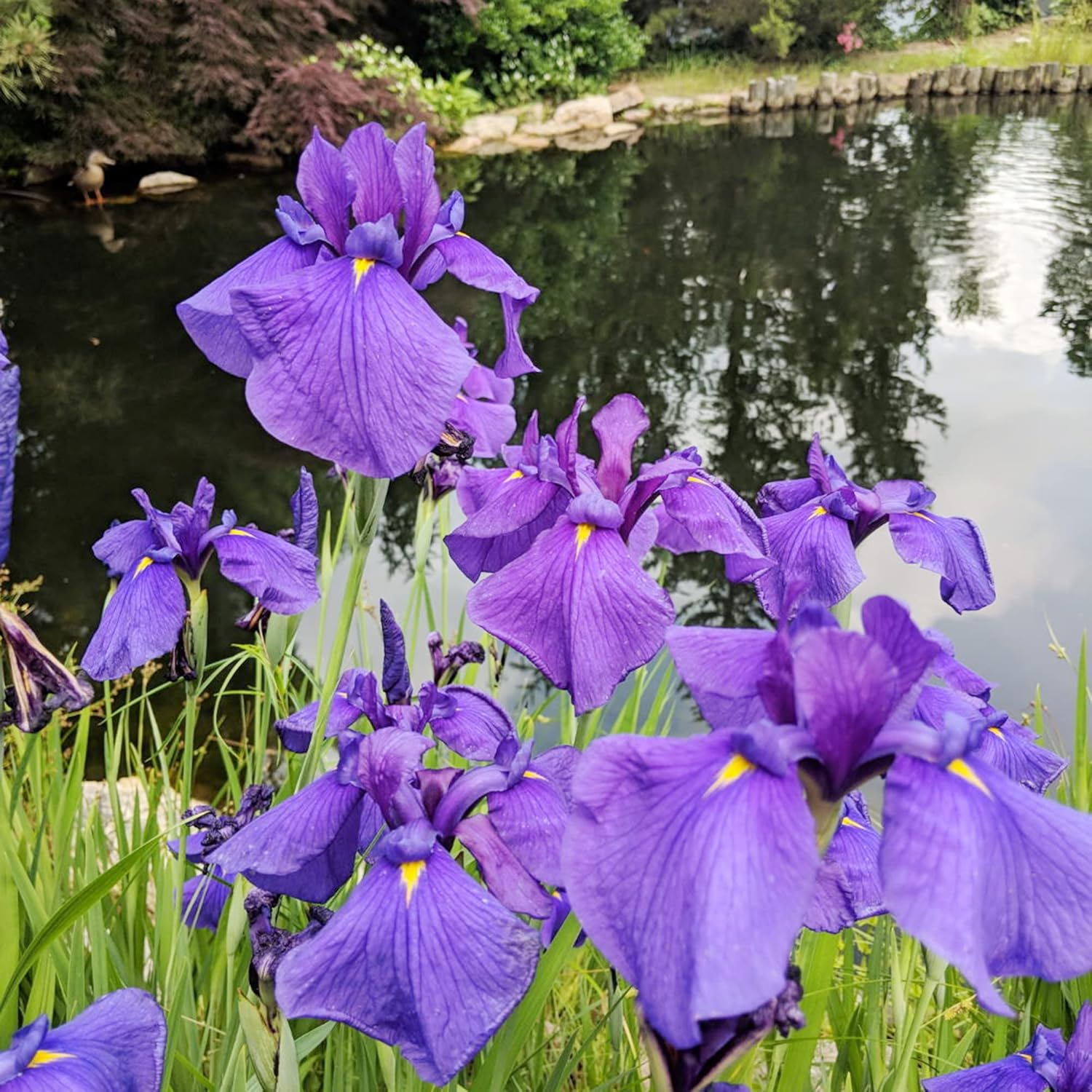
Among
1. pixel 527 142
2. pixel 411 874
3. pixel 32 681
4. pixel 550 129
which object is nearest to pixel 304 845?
pixel 411 874

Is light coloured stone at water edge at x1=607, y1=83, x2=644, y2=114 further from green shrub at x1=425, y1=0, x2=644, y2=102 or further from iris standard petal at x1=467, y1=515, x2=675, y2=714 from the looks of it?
iris standard petal at x1=467, y1=515, x2=675, y2=714

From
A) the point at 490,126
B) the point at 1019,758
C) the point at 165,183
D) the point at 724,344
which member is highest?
the point at 1019,758

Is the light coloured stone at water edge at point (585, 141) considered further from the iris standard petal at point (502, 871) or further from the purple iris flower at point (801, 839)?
the purple iris flower at point (801, 839)

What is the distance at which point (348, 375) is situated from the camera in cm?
90

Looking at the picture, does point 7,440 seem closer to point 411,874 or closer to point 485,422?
point 411,874

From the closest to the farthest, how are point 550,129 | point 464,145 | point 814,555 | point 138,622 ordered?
point 814,555
point 138,622
point 464,145
point 550,129

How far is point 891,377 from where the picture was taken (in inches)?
297

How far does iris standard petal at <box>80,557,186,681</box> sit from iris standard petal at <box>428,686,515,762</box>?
510 mm

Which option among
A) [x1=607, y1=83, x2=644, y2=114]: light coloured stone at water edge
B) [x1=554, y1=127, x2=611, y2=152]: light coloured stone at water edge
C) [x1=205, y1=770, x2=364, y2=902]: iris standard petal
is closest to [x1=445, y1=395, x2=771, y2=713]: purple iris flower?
[x1=205, y1=770, x2=364, y2=902]: iris standard petal

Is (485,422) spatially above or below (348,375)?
below

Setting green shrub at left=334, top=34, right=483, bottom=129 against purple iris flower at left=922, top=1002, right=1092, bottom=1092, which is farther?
green shrub at left=334, top=34, right=483, bottom=129

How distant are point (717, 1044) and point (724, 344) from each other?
26.8 ft

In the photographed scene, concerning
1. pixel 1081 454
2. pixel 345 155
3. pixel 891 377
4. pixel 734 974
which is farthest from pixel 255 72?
pixel 734 974

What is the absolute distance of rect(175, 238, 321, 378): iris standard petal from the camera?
109cm
